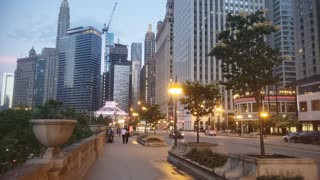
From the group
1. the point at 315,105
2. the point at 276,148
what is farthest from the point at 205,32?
the point at 276,148

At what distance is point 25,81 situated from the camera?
90.0 metres

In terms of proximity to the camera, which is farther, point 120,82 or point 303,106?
point 120,82

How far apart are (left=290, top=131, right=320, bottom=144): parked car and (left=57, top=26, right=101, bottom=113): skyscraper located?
48.2 meters

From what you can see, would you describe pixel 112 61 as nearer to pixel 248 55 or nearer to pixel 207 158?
pixel 207 158

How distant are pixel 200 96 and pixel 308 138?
29339 mm

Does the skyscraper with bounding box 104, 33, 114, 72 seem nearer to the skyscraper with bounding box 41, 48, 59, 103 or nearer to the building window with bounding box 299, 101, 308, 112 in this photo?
the skyscraper with bounding box 41, 48, 59, 103

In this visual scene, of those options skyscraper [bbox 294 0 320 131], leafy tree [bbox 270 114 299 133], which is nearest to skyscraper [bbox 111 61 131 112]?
leafy tree [bbox 270 114 299 133]

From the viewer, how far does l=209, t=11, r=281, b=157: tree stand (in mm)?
11938

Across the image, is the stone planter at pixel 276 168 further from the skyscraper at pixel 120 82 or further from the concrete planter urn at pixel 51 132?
the skyscraper at pixel 120 82

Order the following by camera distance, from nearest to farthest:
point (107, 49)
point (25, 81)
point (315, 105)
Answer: point (315, 105) < point (25, 81) < point (107, 49)

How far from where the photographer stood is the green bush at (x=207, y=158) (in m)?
13.3

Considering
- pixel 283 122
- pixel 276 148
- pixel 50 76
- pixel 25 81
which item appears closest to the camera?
pixel 276 148

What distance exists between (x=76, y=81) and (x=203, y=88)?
7486 cm

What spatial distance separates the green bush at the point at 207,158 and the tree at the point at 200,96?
17.3ft
